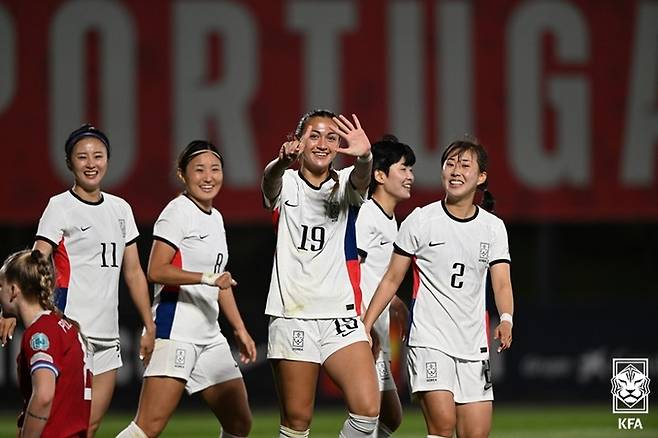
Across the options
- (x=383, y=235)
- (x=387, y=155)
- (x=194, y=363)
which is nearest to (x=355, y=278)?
(x=383, y=235)

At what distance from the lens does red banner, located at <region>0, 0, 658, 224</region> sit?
14391 mm

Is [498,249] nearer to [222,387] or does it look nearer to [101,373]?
[222,387]

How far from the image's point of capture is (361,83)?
1484 cm

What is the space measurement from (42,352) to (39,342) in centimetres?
5

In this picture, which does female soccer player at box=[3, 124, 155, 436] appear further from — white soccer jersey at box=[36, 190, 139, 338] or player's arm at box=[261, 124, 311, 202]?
player's arm at box=[261, 124, 311, 202]

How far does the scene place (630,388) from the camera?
1155 centimetres

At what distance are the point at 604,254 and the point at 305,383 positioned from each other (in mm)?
16043

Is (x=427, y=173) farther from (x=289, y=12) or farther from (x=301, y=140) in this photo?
(x=301, y=140)

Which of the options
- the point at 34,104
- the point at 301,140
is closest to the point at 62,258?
the point at 301,140

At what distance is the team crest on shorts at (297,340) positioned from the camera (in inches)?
283

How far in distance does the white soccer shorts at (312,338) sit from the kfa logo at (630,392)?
5.05 metres

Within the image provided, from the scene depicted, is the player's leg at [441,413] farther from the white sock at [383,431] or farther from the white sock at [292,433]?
the white sock at [383,431]

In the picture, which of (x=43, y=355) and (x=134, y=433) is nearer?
(x=43, y=355)

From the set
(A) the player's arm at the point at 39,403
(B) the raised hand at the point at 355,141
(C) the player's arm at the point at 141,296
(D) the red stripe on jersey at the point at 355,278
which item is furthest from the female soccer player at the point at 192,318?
(A) the player's arm at the point at 39,403
